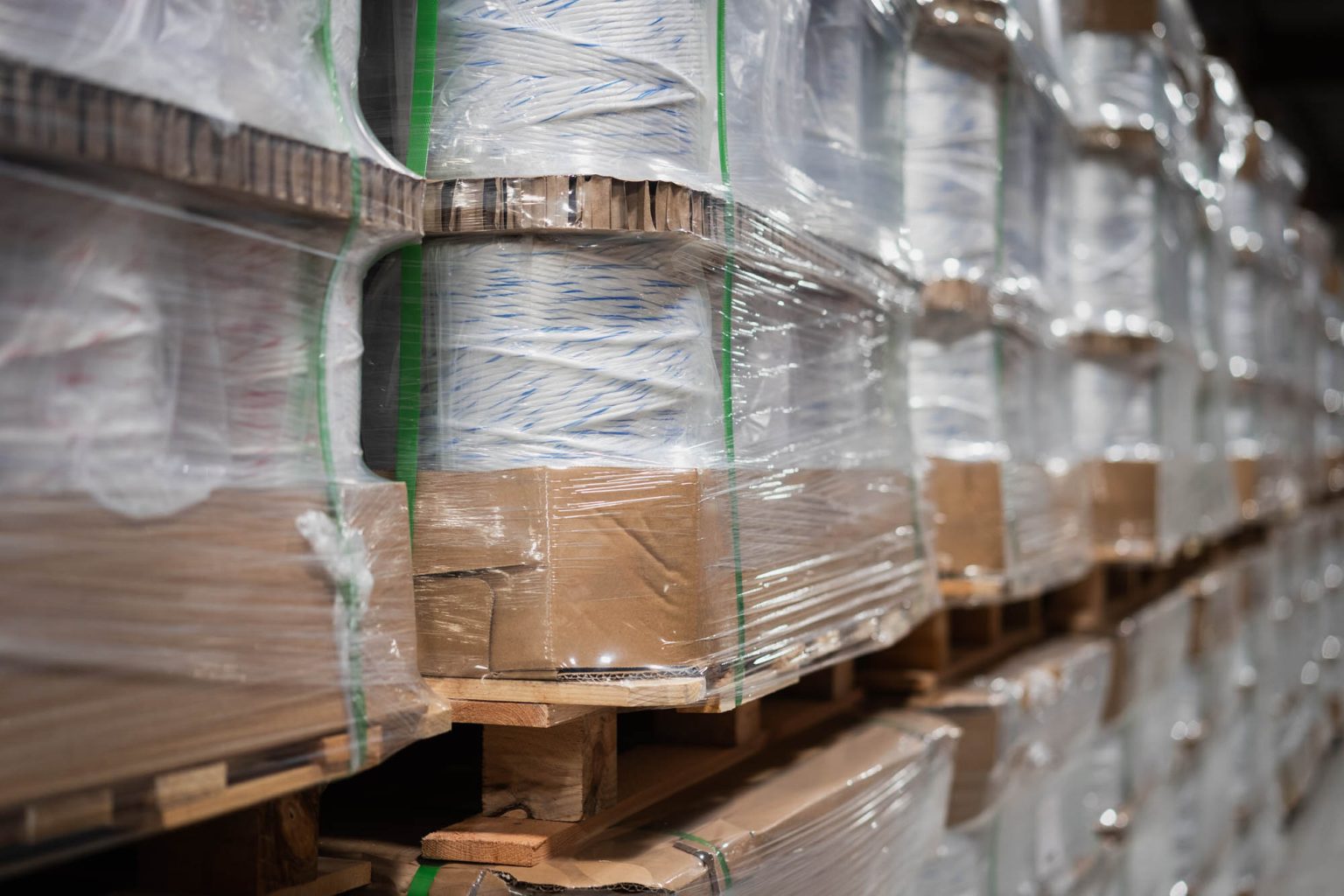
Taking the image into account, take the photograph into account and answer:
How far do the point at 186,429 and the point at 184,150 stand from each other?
29cm

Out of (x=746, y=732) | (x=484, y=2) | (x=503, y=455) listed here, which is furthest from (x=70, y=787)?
(x=746, y=732)

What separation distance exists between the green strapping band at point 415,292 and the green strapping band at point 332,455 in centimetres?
34

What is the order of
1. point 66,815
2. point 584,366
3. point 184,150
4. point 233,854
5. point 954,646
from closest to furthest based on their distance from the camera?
point 66,815 < point 184,150 < point 233,854 < point 584,366 < point 954,646

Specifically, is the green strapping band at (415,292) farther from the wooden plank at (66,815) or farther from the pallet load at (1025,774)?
the pallet load at (1025,774)

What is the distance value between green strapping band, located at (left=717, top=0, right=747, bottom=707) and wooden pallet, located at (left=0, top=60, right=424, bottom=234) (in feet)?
1.78

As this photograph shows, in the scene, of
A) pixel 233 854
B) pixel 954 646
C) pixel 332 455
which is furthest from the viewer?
pixel 954 646

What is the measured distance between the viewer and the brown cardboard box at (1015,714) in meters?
3.43

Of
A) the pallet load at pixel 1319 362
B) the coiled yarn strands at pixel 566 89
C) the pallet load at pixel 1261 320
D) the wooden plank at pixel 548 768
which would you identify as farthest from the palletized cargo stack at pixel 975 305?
the pallet load at pixel 1319 362

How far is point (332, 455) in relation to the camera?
5.37 ft

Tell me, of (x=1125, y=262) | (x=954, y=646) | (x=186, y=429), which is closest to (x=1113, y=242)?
(x=1125, y=262)

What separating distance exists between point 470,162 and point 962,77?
172 centimetres

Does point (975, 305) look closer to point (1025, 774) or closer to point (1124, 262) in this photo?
point (1025, 774)

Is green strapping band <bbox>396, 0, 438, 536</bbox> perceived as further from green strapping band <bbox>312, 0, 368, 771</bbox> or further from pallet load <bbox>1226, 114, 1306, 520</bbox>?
pallet load <bbox>1226, 114, 1306, 520</bbox>

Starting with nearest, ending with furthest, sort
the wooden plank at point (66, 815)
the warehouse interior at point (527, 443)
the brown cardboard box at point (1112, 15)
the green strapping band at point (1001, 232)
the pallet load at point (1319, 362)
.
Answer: the wooden plank at point (66, 815) < the warehouse interior at point (527, 443) < the green strapping band at point (1001, 232) < the brown cardboard box at point (1112, 15) < the pallet load at point (1319, 362)
